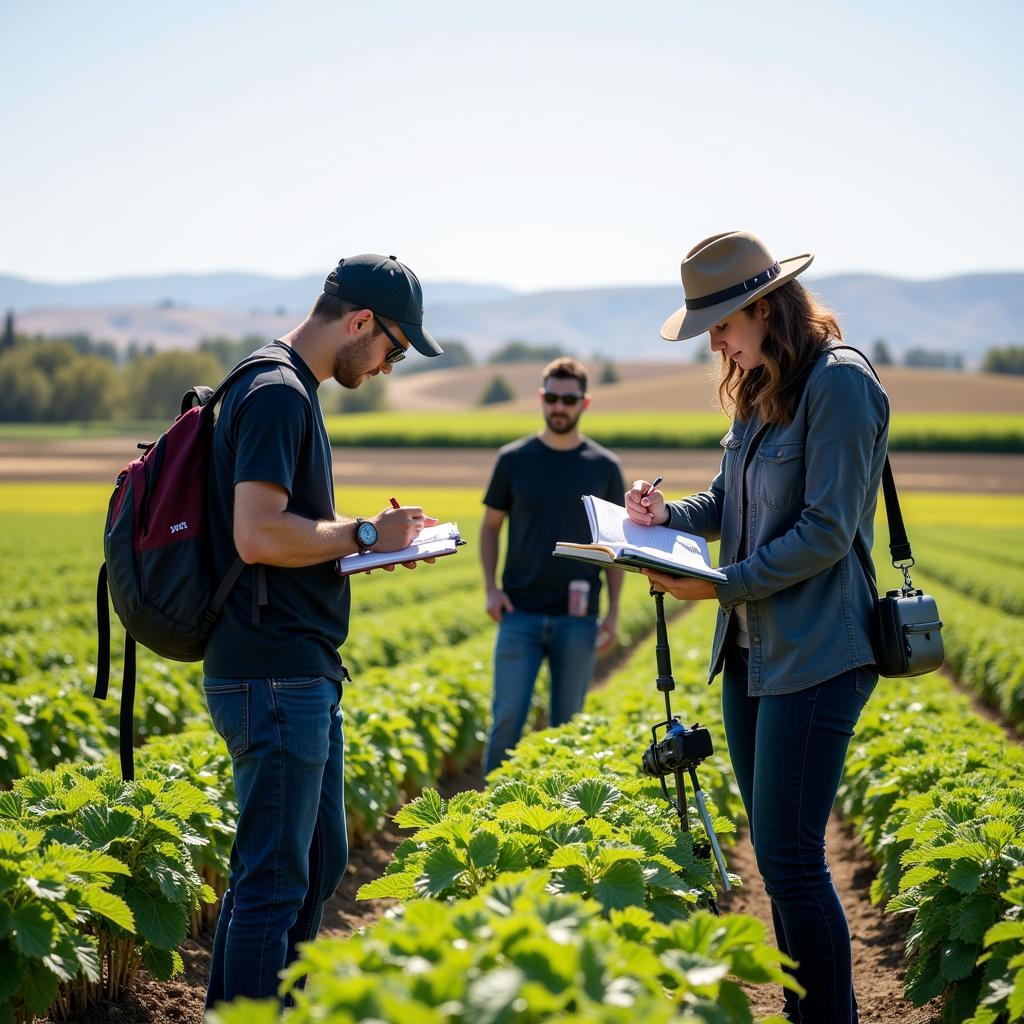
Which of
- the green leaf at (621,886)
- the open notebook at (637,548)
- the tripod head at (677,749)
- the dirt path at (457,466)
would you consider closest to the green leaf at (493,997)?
the green leaf at (621,886)

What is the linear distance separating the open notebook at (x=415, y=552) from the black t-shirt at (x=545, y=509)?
9.39ft

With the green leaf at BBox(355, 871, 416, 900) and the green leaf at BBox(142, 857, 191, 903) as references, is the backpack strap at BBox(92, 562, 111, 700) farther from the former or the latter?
the green leaf at BBox(355, 871, 416, 900)

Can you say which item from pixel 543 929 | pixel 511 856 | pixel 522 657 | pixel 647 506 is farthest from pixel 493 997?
pixel 522 657

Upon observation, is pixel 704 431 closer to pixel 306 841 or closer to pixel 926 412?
pixel 926 412

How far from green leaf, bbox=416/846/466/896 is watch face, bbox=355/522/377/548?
0.90 m

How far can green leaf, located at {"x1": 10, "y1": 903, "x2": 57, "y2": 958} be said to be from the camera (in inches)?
115

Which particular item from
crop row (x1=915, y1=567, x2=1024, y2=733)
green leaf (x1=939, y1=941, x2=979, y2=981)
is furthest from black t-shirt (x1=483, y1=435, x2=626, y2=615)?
crop row (x1=915, y1=567, x2=1024, y2=733)

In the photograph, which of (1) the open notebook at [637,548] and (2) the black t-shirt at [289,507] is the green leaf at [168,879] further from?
(1) the open notebook at [637,548]

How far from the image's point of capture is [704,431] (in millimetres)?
67938

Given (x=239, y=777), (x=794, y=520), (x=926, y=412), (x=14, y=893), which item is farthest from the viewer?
(x=926, y=412)

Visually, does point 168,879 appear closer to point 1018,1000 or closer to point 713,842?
point 713,842

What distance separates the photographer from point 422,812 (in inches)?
149

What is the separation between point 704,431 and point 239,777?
216ft

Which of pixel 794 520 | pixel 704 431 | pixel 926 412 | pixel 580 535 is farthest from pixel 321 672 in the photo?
pixel 926 412
